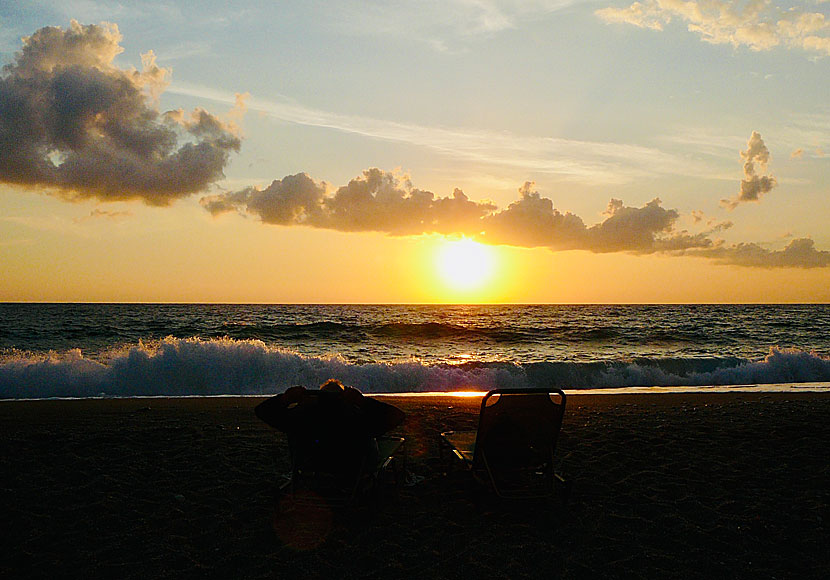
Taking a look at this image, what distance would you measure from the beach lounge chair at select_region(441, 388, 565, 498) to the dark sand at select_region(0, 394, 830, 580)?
12.6 inches

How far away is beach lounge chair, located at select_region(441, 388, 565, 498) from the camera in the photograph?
638 centimetres

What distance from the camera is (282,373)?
20422mm

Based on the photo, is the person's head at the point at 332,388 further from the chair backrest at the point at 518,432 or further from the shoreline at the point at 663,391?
the shoreline at the point at 663,391

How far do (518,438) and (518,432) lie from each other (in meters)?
0.07

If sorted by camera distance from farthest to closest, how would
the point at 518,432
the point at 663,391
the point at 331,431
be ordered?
1. the point at 663,391
2. the point at 518,432
3. the point at 331,431

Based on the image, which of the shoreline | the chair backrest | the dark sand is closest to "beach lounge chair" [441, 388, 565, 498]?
the chair backrest

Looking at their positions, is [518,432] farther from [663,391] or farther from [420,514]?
[663,391]

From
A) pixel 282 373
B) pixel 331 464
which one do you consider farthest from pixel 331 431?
pixel 282 373

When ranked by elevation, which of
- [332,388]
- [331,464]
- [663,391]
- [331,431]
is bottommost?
[663,391]

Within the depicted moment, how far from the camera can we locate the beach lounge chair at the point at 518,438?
20.9 feet

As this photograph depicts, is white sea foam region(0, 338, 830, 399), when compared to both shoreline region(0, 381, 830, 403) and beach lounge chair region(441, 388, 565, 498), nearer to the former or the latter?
shoreline region(0, 381, 830, 403)

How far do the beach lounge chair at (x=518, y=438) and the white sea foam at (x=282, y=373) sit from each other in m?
13.2

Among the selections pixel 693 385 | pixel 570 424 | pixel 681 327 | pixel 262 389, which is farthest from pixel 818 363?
pixel 681 327

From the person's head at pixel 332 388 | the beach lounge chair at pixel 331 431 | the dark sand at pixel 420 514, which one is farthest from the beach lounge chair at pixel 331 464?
the person's head at pixel 332 388
